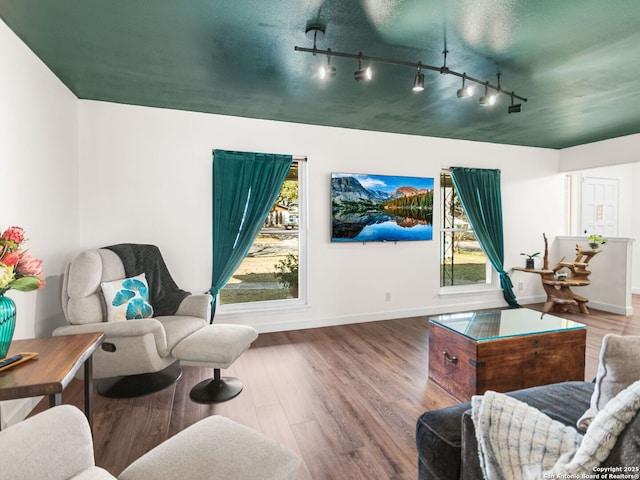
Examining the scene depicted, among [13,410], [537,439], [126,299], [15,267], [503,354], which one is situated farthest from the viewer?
[126,299]

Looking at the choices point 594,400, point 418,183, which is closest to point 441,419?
point 594,400

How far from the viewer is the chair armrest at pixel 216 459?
111cm

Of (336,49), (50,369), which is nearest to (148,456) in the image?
(50,369)

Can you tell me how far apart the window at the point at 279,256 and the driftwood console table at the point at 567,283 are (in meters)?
3.51

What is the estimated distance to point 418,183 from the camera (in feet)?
15.0

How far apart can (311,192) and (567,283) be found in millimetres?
3794

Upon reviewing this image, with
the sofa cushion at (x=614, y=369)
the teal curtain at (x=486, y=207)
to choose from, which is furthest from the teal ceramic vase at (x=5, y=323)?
the teal curtain at (x=486, y=207)

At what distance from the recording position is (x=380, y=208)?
14.3 feet

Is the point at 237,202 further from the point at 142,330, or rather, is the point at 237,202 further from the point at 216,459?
the point at 216,459

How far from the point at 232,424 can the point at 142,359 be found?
1223 millimetres

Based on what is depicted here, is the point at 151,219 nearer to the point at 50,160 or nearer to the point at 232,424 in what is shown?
the point at 50,160

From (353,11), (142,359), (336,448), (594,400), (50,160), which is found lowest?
(336,448)

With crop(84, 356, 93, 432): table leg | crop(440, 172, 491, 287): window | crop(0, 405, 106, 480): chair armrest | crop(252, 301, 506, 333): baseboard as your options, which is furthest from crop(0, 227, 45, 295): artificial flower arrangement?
crop(440, 172, 491, 287): window

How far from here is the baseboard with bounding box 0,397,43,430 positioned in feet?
6.55
